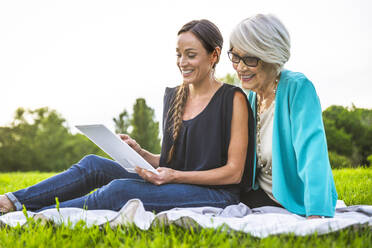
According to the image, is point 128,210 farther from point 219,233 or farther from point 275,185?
point 275,185

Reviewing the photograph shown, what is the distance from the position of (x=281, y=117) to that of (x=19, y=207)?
2054mm

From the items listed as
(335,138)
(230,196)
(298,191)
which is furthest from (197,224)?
(335,138)

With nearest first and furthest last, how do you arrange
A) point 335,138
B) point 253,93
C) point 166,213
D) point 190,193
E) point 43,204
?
point 166,213 → point 190,193 → point 43,204 → point 253,93 → point 335,138

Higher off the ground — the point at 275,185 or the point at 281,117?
the point at 281,117

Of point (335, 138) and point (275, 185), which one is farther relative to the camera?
point (335, 138)

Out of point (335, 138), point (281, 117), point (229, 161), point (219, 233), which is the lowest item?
point (335, 138)

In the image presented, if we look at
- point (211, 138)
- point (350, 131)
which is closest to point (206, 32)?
point (211, 138)

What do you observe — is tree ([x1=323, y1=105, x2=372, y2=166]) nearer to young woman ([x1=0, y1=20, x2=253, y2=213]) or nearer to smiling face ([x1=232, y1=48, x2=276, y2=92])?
smiling face ([x1=232, y1=48, x2=276, y2=92])

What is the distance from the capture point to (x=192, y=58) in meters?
2.80

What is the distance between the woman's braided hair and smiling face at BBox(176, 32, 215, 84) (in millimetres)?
38

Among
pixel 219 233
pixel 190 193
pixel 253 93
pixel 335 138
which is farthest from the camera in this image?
pixel 335 138

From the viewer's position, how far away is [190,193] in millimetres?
2590

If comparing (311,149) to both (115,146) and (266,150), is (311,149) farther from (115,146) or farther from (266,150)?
(115,146)

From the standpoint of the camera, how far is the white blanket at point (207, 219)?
2.11 m
